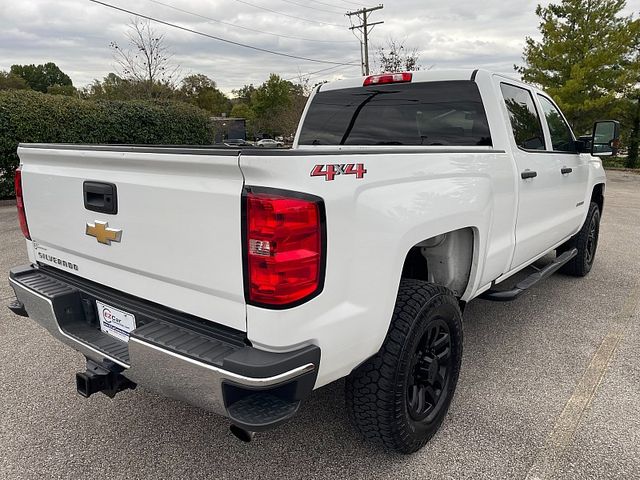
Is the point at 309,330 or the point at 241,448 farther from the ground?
the point at 309,330

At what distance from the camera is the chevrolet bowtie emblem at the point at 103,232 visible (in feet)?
7.09

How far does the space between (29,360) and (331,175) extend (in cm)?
287

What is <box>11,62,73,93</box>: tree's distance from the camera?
81531 mm

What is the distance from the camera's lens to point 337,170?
1827 mm

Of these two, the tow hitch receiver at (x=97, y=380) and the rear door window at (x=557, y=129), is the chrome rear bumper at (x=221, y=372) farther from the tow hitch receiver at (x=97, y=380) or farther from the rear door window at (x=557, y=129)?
the rear door window at (x=557, y=129)

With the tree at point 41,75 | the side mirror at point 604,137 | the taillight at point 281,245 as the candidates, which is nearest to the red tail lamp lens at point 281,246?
the taillight at point 281,245

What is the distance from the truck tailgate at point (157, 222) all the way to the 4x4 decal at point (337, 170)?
0.28 m

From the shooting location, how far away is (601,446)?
2.47 m

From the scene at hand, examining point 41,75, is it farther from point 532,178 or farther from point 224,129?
point 532,178

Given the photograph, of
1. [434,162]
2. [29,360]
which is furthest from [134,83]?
[434,162]

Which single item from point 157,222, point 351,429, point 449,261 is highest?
point 157,222

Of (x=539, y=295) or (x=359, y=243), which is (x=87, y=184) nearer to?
(x=359, y=243)

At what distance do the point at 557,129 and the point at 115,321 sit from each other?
13.3ft

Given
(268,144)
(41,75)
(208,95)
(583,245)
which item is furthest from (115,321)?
(41,75)
